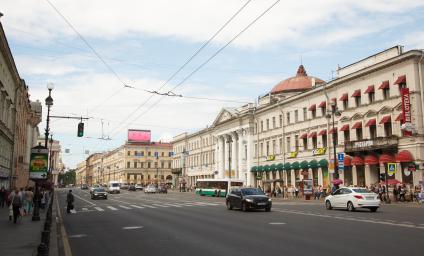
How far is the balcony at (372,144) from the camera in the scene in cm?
4216

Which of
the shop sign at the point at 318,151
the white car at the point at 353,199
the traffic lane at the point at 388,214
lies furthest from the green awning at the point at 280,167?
the traffic lane at the point at 388,214

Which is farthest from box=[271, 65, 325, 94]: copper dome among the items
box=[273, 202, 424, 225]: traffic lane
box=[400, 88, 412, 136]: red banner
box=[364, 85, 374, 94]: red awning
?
box=[273, 202, 424, 225]: traffic lane

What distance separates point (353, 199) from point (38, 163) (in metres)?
17.7

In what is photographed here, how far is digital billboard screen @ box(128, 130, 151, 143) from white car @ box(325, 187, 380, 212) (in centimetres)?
11072

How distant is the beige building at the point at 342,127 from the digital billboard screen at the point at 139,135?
190 ft

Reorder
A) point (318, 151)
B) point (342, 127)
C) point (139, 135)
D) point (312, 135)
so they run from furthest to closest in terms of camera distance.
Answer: point (139, 135)
point (312, 135)
point (318, 151)
point (342, 127)

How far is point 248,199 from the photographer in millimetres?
26625

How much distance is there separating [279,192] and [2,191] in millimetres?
33689

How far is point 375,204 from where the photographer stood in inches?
1022

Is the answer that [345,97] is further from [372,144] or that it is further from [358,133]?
[372,144]

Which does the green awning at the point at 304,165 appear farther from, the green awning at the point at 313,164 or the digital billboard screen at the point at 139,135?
the digital billboard screen at the point at 139,135

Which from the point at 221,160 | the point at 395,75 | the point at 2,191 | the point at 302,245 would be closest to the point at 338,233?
the point at 302,245

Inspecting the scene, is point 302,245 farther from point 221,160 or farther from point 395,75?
point 221,160

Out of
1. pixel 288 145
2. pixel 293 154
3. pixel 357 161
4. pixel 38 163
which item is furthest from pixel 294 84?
pixel 38 163
